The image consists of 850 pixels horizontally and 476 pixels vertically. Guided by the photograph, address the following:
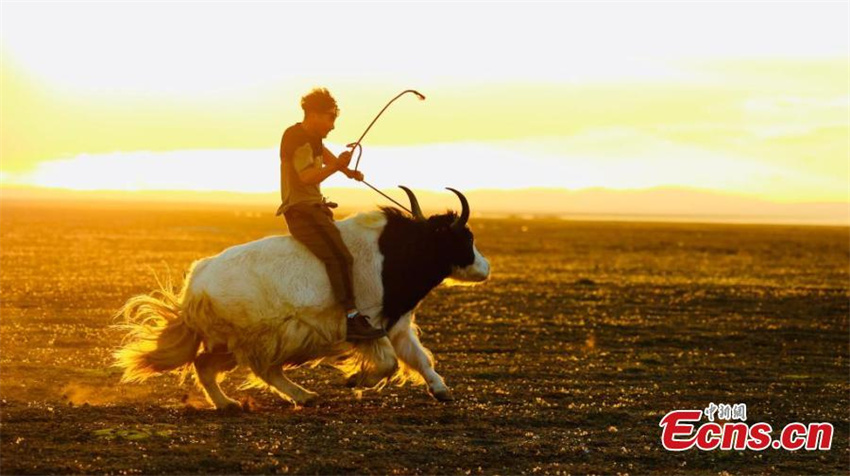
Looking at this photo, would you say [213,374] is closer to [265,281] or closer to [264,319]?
[264,319]

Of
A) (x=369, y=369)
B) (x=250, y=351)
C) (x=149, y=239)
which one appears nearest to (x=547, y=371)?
(x=369, y=369)

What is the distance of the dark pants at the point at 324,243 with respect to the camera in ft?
34.1

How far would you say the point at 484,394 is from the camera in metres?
12.0

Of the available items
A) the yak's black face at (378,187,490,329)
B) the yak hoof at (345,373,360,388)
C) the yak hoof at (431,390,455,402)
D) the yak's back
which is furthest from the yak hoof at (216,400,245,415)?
the yak hoof at (431,390,455,402)

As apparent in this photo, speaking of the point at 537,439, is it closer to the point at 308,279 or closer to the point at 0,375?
the point at 308,279

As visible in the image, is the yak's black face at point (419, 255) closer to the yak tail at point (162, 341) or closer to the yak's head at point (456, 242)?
the yak's head at point (456, 242)

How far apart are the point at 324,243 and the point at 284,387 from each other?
141cm

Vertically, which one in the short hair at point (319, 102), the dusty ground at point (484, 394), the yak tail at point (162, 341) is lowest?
the dusty ground at point (484, 394)

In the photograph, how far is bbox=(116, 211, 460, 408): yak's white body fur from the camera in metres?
10.1

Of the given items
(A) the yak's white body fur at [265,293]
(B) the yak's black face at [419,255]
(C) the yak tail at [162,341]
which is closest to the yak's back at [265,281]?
(A) the yak's white body fur at [265,293]

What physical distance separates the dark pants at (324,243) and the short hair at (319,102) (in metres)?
0.90

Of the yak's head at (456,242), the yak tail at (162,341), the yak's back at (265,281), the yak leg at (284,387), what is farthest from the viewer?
the yak's head at (456,242)

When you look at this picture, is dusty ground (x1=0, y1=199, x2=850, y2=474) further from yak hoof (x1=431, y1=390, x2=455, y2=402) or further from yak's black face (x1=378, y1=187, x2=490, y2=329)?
yak's black face (x1=378, y1=187, x2=490, y2=329)

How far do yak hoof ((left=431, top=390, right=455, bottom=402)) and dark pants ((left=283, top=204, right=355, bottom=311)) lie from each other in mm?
1449
